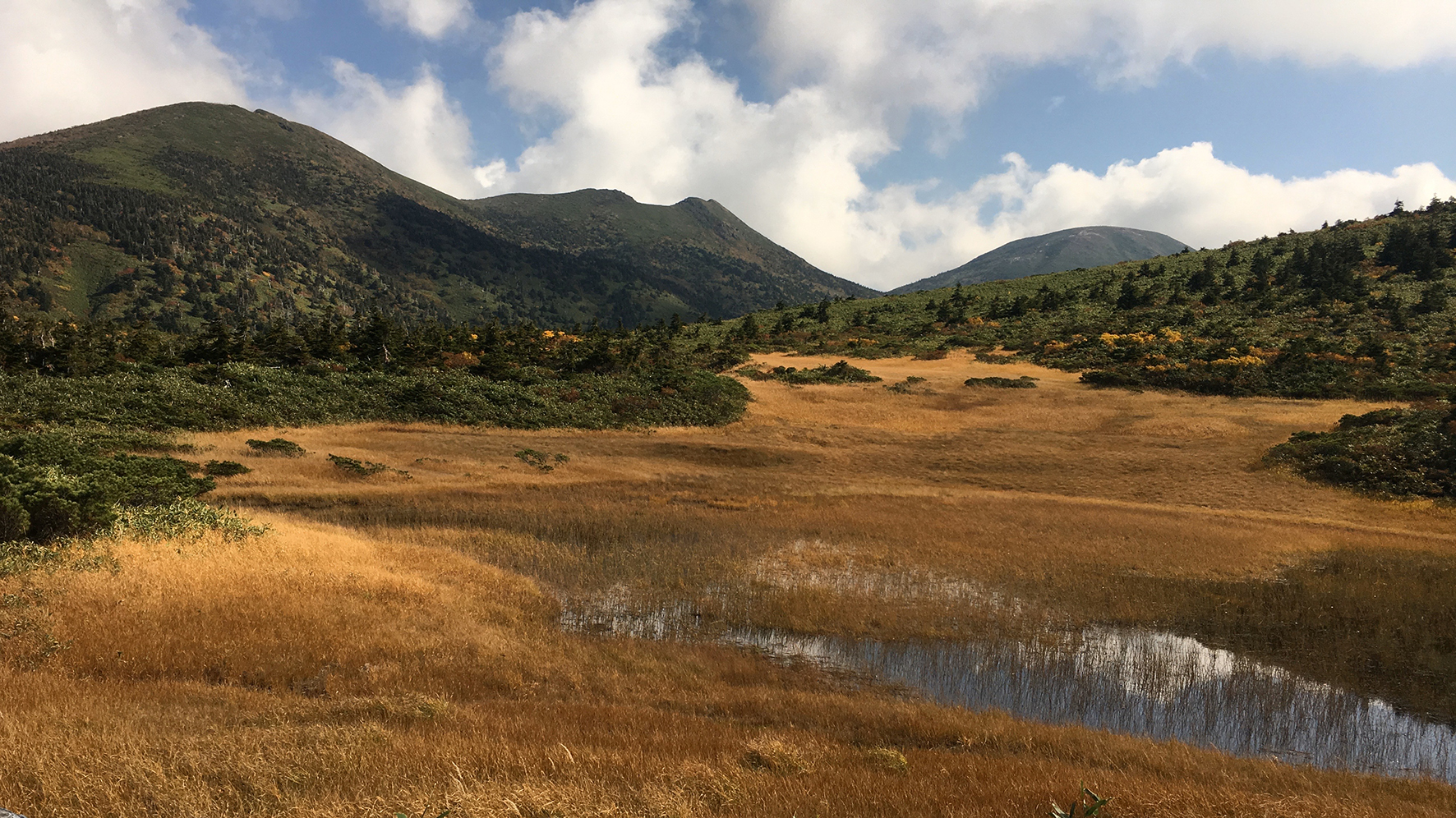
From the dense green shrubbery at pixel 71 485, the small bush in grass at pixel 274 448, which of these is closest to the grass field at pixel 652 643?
the small bush in grass at pixel 274 448

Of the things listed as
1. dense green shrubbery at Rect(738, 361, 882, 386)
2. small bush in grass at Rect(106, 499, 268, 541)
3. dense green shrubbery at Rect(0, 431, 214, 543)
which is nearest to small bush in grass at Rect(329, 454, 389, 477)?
dense green shrubbery at Rect(0, 431, 214, 543)

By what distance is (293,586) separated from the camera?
14.0 metres

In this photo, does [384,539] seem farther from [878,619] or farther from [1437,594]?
[1437,594]

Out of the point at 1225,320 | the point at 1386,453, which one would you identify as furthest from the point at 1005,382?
the point at 1225,320

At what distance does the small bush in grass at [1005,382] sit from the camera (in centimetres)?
5322

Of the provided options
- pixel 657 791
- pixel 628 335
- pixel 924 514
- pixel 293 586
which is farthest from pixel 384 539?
pixel 628 335

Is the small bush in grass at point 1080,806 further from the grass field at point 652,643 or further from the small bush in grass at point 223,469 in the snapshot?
the small bush in grass at point 223,469

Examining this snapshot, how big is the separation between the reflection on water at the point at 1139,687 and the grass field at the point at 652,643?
0.87 meters

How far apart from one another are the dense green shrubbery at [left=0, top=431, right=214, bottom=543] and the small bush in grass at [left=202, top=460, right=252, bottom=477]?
0.58 m

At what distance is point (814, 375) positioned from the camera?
2323 inches

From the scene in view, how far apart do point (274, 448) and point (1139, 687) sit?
1412 inches

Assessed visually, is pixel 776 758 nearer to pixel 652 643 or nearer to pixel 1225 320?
pixel 652 643

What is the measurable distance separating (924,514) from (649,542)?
11.3 m

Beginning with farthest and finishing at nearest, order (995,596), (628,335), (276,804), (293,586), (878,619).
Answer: (628,335) → (995,596) → (878,619) → (293,586) → (276,804)
